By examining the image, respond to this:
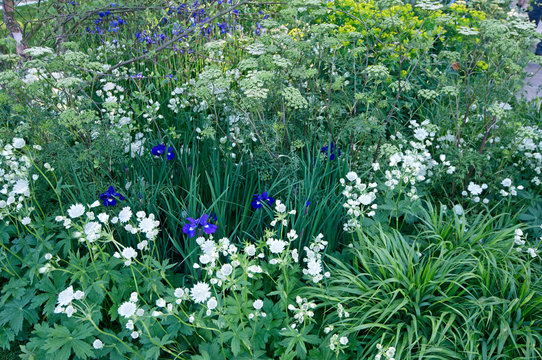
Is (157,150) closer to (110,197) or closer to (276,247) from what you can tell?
(110,197)

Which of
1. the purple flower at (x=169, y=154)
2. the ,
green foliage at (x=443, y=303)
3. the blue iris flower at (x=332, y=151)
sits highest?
the purple flower at (x=169, y=154)

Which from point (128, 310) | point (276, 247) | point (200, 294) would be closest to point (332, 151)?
point (276, 247)

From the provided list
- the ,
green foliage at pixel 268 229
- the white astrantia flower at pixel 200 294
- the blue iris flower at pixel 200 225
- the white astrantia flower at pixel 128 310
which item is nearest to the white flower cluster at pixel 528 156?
the ,
  green foliage at pixel 268 229

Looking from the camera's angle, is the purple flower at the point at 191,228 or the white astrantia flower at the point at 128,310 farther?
the purple flower at the point at 191,228

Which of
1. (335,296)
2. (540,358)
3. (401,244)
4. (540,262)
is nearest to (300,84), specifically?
(401,244)

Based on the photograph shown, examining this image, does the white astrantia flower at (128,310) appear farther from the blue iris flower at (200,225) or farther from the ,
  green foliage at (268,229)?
the blue iris flower at (200,225)

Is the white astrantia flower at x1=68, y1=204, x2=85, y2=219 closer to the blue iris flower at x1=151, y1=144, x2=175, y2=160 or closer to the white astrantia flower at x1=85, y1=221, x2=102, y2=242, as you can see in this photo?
the white astrantia flower at x1=85, y1=221, x2=102, y2=242

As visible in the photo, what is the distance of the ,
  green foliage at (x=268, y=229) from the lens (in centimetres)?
194

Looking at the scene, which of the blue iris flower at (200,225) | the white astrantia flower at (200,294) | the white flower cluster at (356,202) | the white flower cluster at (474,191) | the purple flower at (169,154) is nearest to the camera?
the white astrantia flower at (200,294)

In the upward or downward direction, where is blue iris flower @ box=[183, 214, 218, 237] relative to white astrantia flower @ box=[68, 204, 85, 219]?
downward

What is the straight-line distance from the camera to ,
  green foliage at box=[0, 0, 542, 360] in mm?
1938

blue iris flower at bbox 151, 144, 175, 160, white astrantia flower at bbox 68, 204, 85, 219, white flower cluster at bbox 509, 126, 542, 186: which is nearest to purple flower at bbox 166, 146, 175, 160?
blue iris flower at bbox 151, 144, 175, 160

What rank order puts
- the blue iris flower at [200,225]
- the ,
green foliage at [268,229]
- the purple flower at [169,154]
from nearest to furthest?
1. the ,
  green foliage at [268,229]
2. the blue iris flower at [200,225]
3. the purple flower at [169,154]

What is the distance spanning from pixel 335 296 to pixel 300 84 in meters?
1.78
